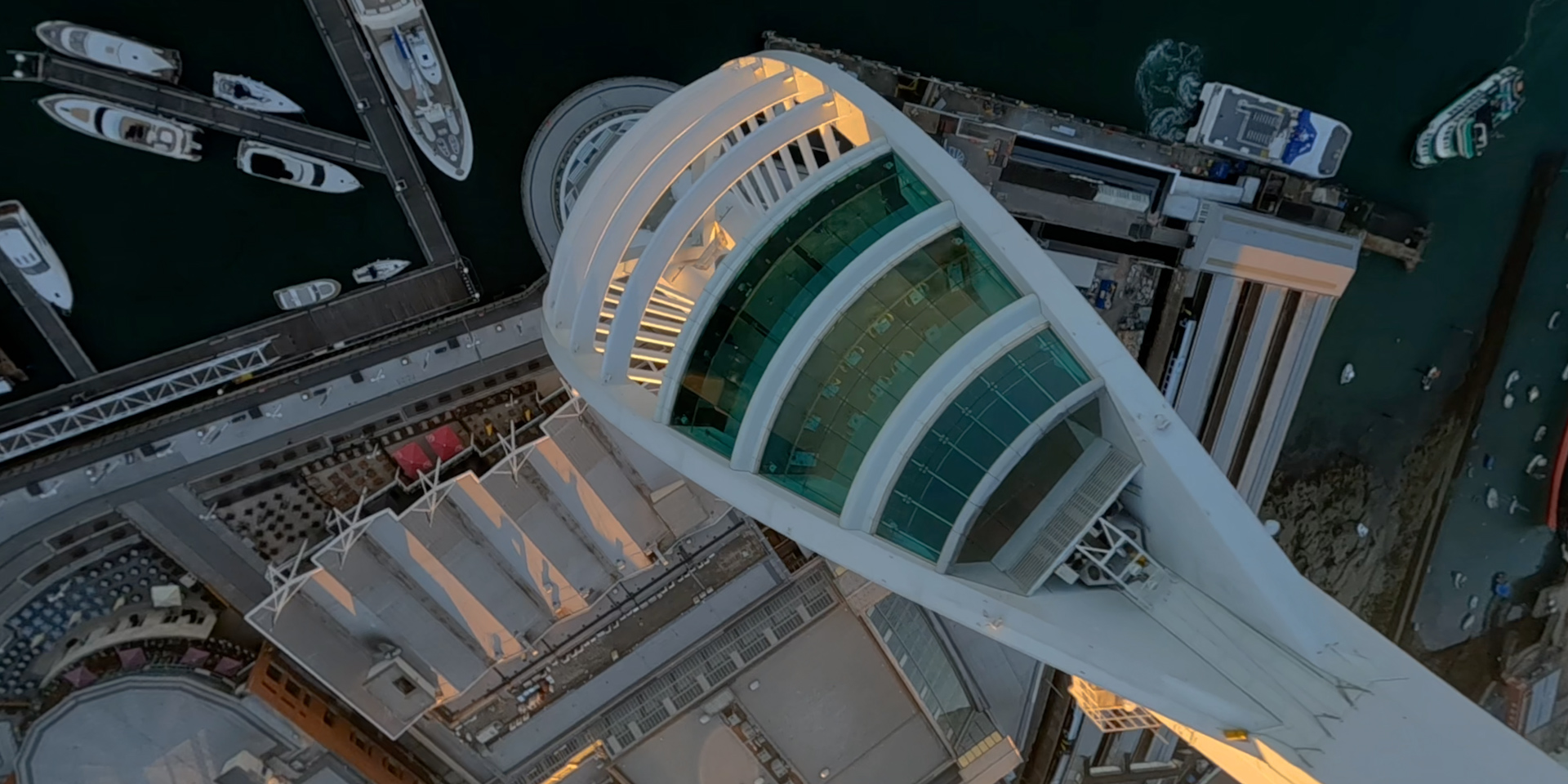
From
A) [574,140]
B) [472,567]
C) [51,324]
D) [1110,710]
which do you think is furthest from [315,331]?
[1110,710]

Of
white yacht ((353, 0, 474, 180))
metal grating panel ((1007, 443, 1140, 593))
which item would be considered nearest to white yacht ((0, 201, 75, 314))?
white yacht ((353, 0, 474, 180))

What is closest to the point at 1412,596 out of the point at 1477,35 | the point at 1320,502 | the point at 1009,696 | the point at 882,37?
the point at 1320,502

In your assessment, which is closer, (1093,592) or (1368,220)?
(1093,592)

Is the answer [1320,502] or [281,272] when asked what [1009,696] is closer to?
[1320,502]

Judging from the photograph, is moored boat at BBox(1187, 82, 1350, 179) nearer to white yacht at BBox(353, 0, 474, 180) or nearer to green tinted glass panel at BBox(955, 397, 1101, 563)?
green tinted glass panel at BBox(955, 397, 1101, 563)

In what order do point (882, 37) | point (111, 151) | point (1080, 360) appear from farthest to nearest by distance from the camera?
point (882, 37) → point (111, 151) → point (1080, 360)

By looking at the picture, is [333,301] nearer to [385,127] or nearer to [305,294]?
[305,294]

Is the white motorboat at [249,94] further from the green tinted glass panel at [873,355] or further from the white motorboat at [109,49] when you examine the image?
the green tinted glass panel at [873,355]
